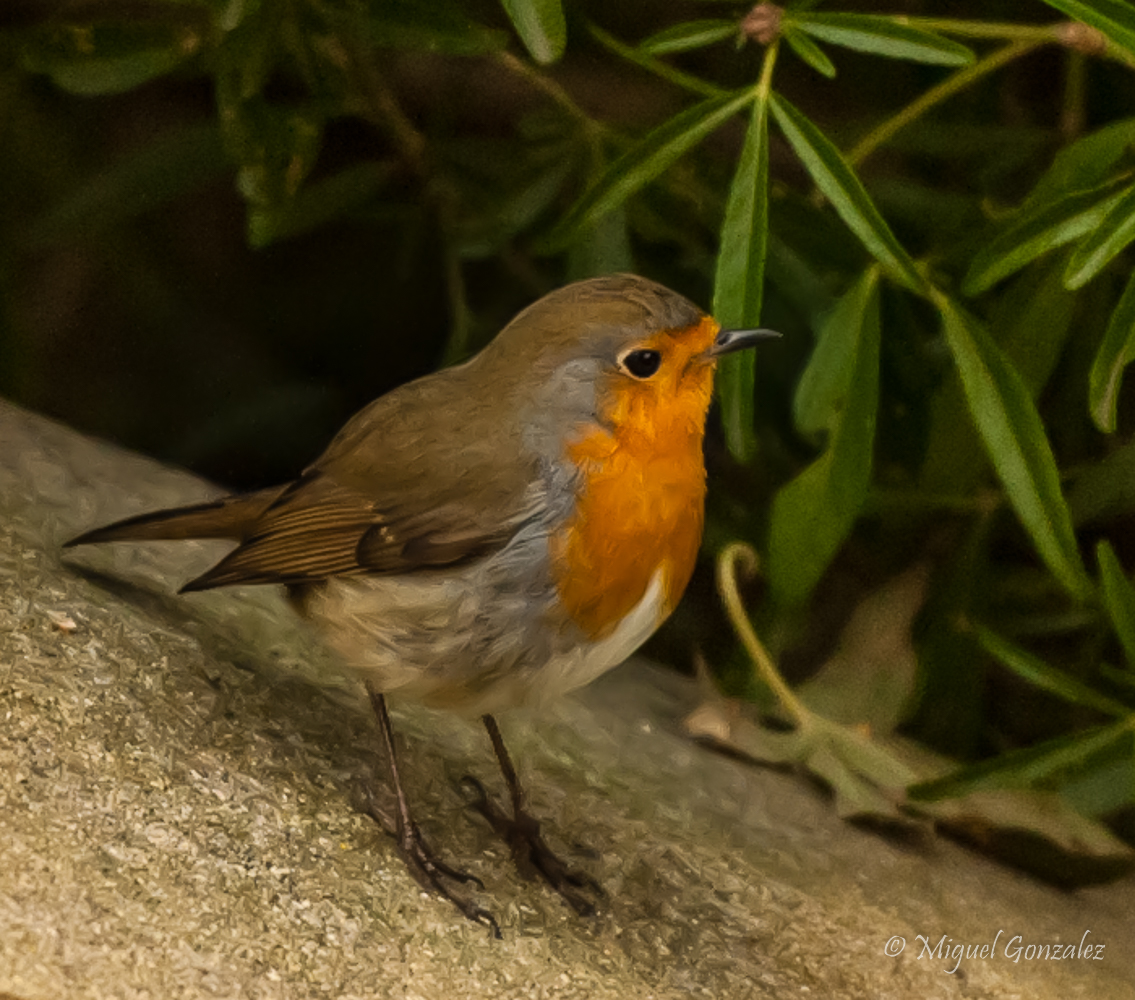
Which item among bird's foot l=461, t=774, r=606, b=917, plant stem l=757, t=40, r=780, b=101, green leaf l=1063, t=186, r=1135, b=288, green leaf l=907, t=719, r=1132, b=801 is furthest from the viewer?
green leaf l=907, t=719, r=1132, b=801

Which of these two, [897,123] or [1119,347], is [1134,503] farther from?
[897,123]

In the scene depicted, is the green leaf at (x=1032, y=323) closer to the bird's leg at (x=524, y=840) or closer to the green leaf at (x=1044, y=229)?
the green leaf at (x=1044, y=229)

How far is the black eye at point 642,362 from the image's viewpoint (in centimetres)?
178

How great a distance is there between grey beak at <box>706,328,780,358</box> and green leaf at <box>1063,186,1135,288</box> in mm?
418

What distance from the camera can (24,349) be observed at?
9.70 ft

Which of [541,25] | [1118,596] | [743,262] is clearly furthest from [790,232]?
[1118,596]

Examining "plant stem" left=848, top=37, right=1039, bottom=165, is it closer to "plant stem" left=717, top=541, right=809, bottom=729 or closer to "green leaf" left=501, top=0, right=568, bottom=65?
"green leaf" left=501, top=0, right=568, bottom=65

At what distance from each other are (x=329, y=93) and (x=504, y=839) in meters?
1.45

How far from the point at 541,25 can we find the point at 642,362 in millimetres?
478

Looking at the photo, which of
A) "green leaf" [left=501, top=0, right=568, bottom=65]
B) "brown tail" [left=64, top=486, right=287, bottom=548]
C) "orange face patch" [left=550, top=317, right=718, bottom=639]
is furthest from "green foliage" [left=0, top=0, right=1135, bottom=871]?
"brown tail" [left=64, top=486, right=287, bottom=548]

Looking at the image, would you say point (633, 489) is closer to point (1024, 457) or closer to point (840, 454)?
point (840, 454)

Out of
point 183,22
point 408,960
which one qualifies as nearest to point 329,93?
point 183,22

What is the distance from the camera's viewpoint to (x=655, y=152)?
6.40ft

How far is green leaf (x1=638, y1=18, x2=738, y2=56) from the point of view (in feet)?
6.20
